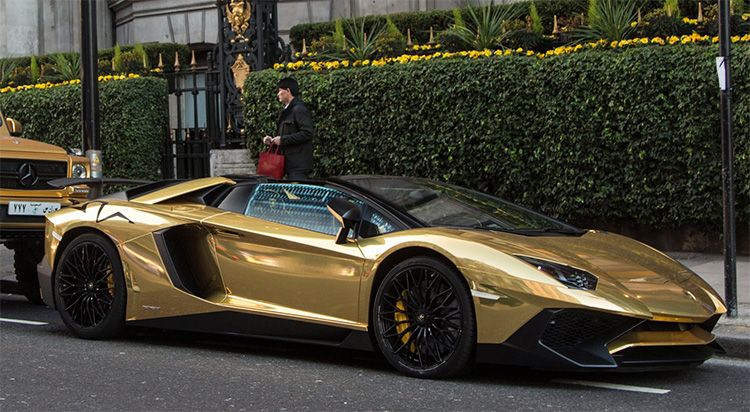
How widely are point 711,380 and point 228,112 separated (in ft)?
31.7

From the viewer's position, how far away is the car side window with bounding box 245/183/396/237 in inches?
234

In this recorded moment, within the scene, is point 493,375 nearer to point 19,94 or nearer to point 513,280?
point 513,280

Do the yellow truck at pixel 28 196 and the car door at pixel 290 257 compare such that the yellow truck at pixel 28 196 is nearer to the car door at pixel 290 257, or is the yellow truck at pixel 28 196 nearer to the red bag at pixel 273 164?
the red bag at pixel 273 164

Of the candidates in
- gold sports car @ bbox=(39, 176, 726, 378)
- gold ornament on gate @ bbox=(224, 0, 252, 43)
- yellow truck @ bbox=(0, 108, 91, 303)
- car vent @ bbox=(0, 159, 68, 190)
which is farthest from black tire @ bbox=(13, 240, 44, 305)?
gold ornament on gate @ bbox=(224, 0, 252, 43)

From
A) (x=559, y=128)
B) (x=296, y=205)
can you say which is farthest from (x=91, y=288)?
(x=559, y=128)

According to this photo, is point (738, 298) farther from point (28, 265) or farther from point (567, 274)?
point (28, 265)

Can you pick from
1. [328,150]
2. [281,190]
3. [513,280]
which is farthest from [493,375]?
[328,150]

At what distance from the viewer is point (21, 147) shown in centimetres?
937

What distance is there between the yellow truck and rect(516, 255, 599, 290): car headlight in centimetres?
547

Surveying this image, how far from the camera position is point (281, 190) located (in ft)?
21.3

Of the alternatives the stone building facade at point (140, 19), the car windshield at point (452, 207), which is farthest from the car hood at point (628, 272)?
the stone building facade at point (140, 19)

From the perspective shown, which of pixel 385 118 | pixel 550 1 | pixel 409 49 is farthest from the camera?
pixel 550 1

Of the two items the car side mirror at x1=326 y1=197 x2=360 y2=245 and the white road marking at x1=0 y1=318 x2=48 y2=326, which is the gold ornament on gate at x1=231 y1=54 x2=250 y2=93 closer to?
the white road marking at x1=0 y1=318 x2=48 y2=326

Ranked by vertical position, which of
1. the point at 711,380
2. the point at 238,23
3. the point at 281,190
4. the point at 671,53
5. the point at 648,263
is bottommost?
the point at 711,380
